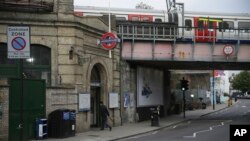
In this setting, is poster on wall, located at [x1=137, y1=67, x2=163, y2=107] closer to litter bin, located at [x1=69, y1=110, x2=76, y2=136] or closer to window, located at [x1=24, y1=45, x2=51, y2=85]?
window, located at [x1=24, y1=45, x2=51, y2=85]

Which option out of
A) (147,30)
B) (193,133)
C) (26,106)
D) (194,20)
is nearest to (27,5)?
(26,106)

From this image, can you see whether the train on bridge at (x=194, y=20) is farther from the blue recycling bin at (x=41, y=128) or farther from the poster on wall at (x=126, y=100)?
the blue recycling bin at (x=41, y=128)

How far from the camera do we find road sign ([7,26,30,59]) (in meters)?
15.8

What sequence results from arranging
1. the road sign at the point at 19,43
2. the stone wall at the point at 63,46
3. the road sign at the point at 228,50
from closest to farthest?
the road sign at the point at 19,43
the stone wall at the point at 63,46
the road sign at the point at 228,50

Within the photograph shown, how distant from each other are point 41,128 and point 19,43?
8.48 metres

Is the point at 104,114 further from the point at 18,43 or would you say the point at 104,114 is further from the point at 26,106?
the point at 18,43

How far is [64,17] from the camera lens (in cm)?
2694

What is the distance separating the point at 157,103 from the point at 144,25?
10.6m

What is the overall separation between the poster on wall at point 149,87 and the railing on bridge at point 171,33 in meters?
3.63

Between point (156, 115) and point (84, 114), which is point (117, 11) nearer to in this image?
point (156, 115)

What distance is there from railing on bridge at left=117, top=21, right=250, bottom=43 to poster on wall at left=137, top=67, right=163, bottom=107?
363 cm

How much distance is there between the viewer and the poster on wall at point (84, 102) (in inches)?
1086

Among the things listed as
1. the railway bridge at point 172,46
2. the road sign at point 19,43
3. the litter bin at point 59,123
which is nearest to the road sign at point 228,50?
the railway bridge at point 172,46

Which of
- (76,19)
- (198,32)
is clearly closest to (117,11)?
(198,32)
